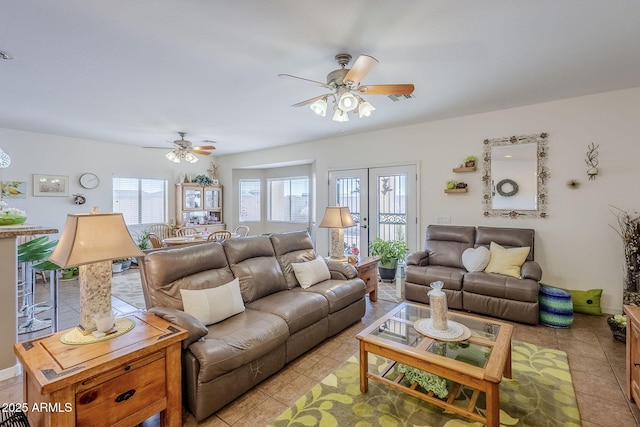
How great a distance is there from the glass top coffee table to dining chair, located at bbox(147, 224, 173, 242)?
6061mm

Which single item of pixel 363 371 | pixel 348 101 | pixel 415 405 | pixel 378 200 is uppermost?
pixel 348 101

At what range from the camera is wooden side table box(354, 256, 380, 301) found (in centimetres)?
379

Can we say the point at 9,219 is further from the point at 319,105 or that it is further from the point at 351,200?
the point at 351,200

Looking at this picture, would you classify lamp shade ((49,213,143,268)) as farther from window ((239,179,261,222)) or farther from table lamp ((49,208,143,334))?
window ((239,179,261,222))

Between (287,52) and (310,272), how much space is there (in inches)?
84.5

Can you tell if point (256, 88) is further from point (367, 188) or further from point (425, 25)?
point (367, 188)

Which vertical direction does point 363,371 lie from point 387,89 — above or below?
below

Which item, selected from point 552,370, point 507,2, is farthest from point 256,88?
point 552,370

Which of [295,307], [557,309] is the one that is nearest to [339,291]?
[295,307]

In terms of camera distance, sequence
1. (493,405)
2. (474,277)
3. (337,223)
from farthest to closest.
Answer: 1. (337,223)
2. (474,277)
3. (493,405)

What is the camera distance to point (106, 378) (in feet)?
4.87

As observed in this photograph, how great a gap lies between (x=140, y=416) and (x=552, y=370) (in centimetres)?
295

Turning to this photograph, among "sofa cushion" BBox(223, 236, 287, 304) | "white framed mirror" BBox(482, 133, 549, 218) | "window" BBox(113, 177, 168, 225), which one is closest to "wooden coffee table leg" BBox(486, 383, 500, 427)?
"sofa cushion" BBox(223, 236, 287, 304)

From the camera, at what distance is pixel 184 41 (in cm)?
237
